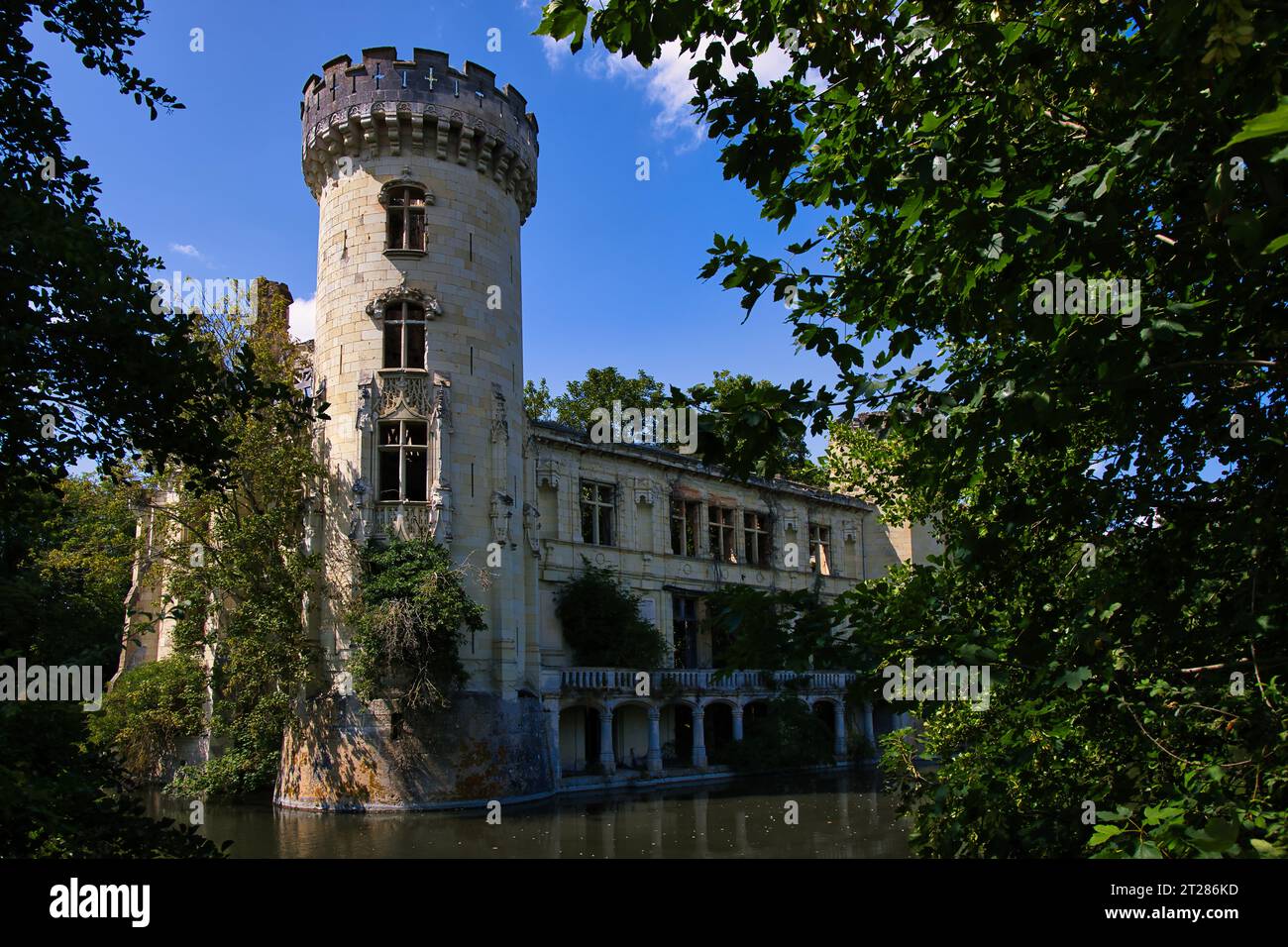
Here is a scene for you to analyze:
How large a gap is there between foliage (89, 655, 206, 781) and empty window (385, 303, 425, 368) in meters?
10.9

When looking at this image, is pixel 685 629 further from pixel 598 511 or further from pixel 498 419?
pixel 498 419

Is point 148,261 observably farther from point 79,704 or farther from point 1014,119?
point 1014,119

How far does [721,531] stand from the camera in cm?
3994

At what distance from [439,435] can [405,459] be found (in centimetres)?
116

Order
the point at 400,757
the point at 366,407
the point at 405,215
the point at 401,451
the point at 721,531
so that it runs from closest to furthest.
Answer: the point at 400,757
the point at 401,451
the point at 366,407
the point at 405,215
the point at 721,531

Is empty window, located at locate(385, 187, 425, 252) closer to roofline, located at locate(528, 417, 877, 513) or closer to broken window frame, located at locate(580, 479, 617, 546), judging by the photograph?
roofline, located at locate(528, 417, 877, 513)

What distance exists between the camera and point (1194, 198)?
570 centimetres

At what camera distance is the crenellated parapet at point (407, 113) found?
89.2 ft

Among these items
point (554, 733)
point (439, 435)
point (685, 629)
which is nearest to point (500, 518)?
point (439, 435)

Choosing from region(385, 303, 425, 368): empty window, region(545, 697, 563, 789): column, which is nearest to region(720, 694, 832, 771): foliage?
region(545, 697, 563, 789): column

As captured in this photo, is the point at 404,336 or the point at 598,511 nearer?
the point at 404,336
